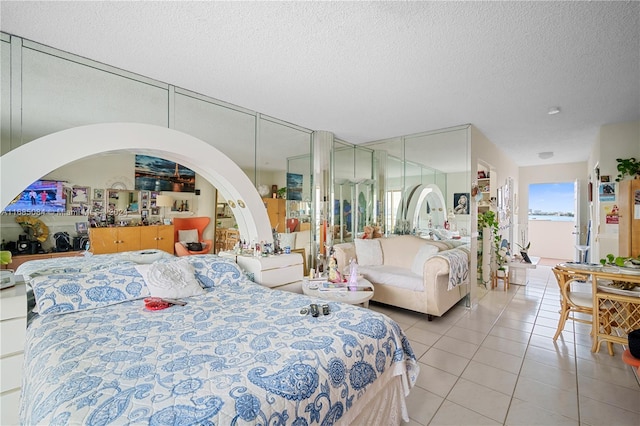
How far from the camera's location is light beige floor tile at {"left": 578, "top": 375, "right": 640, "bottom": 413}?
199 centimetres

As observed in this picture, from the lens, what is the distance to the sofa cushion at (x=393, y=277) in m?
3.60

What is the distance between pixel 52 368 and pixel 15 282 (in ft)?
3.52

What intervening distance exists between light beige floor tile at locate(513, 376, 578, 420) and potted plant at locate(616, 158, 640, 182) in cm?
306

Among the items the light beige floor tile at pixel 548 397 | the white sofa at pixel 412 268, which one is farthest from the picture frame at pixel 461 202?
the light beige floor tile at pixel 548 397

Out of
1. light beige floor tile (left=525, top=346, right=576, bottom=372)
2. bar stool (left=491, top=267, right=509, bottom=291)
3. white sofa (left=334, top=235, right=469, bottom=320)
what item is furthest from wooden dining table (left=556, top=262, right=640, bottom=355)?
bar stool (left=491, top=267, right=509, bottom=291)

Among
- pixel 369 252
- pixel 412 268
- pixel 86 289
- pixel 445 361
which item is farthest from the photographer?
pixel 369 252

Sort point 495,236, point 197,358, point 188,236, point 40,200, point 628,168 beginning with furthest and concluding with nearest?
point 495,236, point 628,168, point 188,236, point 40,200, point 197,358

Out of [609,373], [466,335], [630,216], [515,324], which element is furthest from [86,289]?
[630,216]

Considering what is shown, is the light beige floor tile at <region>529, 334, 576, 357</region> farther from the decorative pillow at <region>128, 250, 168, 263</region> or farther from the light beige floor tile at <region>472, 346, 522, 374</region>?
the decorative pillow at <region>128, 250, 168, 263</region>

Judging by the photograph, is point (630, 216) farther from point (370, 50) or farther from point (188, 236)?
point (188, 236)

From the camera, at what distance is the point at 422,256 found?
3898 mm

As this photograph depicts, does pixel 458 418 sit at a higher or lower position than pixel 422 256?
lower

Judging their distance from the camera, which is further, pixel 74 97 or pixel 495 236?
pixel 495 236

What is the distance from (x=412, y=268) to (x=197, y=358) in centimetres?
327
